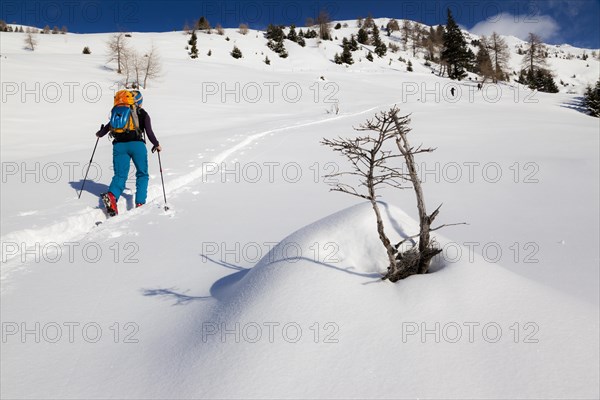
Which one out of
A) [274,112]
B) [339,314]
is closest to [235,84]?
[274,112]

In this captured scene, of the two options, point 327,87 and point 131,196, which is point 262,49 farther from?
point 131,196

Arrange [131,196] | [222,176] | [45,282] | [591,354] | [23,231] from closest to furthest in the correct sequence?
[591,354] → [45,282] → [23,231] → [131,196] → [222,176]

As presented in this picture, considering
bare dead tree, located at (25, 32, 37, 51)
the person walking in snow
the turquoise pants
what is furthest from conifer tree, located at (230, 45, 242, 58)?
the turquoise pants

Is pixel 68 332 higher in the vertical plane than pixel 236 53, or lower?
lower

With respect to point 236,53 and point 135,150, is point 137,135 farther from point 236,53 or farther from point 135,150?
point 236,53

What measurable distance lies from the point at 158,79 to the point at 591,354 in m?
23.0

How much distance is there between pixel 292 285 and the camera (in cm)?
157

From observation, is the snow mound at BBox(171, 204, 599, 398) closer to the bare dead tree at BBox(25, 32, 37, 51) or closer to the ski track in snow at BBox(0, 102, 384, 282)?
the ski track in snow at BBox(0, 102, 384, 282)

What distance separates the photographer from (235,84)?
21078 millimetres

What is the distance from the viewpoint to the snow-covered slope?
1273 millimetres

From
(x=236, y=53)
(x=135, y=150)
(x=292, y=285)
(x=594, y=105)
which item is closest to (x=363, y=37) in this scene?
(x=236, y=53)

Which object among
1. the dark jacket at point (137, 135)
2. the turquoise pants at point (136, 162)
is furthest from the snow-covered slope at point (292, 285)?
the dark jacket at point (137, 135)

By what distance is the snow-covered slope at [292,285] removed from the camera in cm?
127

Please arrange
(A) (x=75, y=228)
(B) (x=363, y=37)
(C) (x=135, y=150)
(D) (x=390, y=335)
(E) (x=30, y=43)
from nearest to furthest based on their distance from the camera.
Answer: (D) (x=390, y=335)
(A) (x=75, y=228)
(C) (x=135, y=150)
(E) (x=30, y=43)
(B) (x=363, y=37)
